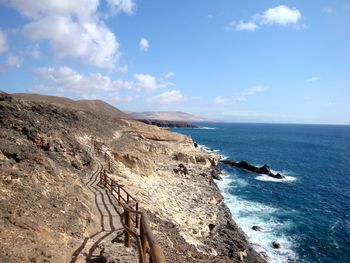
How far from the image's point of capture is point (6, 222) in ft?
40.8

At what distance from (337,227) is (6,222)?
33192 millimetres

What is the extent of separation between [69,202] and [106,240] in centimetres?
416

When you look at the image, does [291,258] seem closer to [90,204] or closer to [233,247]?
[233,247]

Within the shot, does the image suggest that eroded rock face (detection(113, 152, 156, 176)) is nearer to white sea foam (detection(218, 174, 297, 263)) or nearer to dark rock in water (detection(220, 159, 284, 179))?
white sea foam (detection(218, 174, 297, 263))

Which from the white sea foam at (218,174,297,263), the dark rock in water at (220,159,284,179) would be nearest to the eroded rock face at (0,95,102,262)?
Result: the white sea foam at (218,174,297,263)

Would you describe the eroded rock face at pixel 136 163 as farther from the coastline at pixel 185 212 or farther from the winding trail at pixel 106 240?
the winding trail at pixel 106 240

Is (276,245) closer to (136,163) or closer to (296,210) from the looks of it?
(296,210)

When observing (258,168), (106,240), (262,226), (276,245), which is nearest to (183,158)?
(258,168)

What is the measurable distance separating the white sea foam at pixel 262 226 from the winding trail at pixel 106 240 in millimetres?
15396

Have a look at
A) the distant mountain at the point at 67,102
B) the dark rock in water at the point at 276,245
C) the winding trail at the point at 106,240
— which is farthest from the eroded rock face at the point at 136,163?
the distant mountain at the point at 67,102

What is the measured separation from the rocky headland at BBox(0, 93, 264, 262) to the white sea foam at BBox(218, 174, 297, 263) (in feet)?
5.64

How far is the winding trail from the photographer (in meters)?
12.1

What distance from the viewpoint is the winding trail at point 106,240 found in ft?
39.8

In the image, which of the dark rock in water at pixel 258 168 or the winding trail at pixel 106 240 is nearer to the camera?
the winding trail at pixel 106 240
